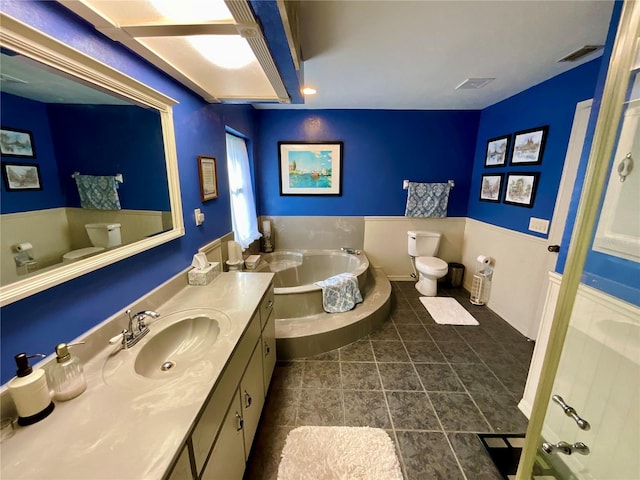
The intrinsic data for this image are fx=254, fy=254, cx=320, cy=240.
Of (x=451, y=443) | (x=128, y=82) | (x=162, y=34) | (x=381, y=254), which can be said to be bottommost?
(x=451, y=443)

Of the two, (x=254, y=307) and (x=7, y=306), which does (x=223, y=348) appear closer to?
(x=254, y=307)

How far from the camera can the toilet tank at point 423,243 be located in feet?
11.7

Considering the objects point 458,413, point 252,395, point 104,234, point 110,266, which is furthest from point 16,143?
point 458,413

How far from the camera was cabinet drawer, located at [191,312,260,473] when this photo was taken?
2.59 ft

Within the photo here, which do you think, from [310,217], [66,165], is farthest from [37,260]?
[310,217]

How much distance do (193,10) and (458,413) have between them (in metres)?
2.55

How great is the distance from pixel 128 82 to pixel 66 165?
0.49m

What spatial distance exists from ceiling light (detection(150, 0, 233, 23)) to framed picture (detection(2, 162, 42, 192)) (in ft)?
2.27

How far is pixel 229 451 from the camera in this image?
3.41 ft

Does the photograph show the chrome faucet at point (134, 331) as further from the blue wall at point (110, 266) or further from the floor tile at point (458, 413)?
the floor tile at point (458, 413)

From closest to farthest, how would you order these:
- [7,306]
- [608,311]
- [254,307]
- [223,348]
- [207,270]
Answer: [7,306] → [223,348] → [608,311] → [254,307] → [207,270]

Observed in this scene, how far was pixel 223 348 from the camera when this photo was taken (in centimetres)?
105

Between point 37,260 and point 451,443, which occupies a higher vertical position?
point 37,260

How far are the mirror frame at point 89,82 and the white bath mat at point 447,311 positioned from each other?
2.75m
